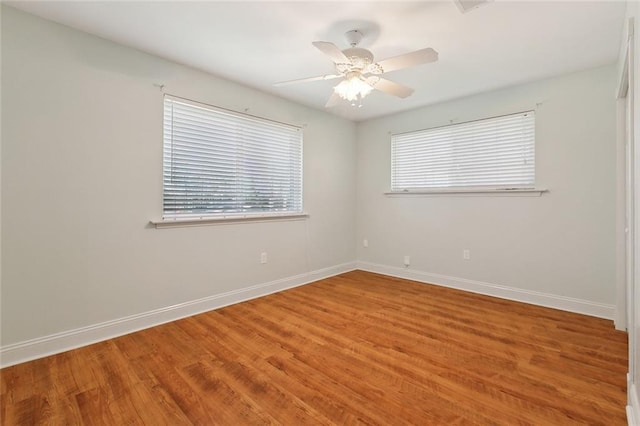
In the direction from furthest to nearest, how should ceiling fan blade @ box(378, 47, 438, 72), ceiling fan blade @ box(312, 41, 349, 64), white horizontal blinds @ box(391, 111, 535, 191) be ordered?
white horizontal blinds @ box(391, 111, 535, 191) → ceiling fan blade @ box(378, 47, 438, 72) → ceiling fan blade @ box(312, 41, 349, 64)

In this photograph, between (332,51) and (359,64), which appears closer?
(332,51)

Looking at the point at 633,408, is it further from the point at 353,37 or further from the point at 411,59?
the point at 353,37

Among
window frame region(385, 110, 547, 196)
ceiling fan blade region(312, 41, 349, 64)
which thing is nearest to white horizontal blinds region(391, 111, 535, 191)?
window frame region(385, 110, 547, 196)

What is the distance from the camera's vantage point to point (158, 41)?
8.25ft

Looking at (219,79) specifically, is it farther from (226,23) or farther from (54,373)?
(54,373)

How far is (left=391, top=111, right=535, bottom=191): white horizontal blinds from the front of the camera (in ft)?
11.2

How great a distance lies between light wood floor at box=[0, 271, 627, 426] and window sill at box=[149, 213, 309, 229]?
3.13ft

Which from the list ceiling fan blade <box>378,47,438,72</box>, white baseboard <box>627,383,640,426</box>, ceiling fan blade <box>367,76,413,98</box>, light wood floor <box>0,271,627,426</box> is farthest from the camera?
ceiling fan blade <box>367,76,413,98</box>

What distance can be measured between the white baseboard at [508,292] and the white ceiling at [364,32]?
7.91 feet

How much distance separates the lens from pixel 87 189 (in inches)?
94.5

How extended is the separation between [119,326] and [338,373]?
1961 millimetres

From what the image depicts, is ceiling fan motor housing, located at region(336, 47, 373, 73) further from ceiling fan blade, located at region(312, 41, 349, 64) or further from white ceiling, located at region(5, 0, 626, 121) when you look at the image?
white ceiling, located at region(5, 0, 626, 121)

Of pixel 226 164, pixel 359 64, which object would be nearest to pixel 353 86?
pixel 359 64

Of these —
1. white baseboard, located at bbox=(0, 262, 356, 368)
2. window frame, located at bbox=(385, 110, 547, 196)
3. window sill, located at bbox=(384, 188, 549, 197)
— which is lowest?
white baseboard, located at bbox=(0, 262, 356, 368)
